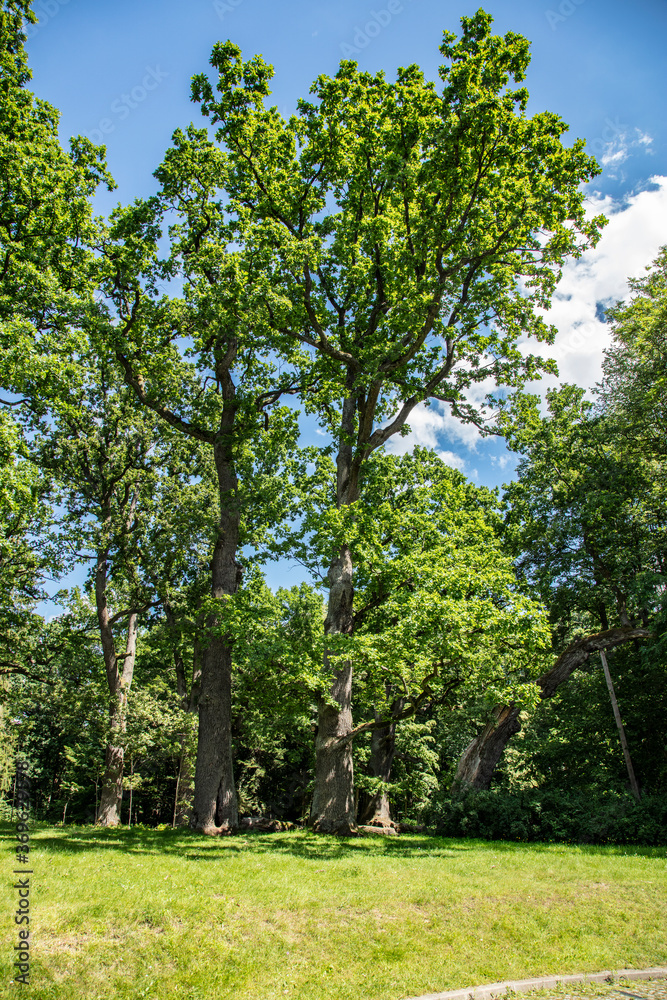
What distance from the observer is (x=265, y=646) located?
12.0 metres

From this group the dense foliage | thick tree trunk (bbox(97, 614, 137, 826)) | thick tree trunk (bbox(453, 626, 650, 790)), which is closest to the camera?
the dense foliage

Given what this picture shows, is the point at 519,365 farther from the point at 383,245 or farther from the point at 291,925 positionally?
the point at 291,925

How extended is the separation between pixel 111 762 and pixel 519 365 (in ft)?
58.9

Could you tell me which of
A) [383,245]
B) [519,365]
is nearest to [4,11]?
[383,245]

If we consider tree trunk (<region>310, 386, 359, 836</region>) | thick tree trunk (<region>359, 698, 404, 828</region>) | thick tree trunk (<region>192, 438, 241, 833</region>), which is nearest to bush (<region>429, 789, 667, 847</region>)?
thick tree trunk (<region>359, 698, 404, 828</region>)

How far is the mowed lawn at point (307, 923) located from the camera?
5.38m

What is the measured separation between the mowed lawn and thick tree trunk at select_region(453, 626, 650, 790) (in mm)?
8427

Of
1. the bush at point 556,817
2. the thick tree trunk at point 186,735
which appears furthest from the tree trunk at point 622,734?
the thick tree trunk at point 186,735

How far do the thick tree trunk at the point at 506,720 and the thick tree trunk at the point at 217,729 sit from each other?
7.80 m

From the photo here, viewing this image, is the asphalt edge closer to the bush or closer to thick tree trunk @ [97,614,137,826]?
the bush

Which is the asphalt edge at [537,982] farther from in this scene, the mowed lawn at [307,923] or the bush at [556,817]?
the bush at [556,817]

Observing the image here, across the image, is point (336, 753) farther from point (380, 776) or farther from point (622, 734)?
point (622, 734)

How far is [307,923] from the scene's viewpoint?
21.8 ft

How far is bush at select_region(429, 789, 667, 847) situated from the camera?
46.0ft
